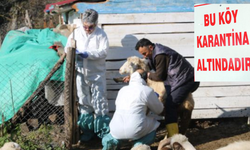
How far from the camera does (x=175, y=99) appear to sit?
18.9 ft

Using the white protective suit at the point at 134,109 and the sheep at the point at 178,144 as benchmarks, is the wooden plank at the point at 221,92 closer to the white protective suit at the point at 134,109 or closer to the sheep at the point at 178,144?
the white protective suit at the point at 134,109

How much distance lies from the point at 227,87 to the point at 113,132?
8.32 feet

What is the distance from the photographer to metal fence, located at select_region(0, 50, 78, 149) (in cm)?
596

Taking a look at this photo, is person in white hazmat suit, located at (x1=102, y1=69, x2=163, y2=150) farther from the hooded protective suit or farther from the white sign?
the white sign

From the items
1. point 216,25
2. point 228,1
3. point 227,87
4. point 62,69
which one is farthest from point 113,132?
point 228,1

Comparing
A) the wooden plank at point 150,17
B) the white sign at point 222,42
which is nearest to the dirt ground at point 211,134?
the wooden plank at point 150,17

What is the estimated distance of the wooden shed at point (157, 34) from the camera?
661 cm

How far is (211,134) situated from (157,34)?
186cm

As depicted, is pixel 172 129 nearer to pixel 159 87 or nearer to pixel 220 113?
pixel 159 87

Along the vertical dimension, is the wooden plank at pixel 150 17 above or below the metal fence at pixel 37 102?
above

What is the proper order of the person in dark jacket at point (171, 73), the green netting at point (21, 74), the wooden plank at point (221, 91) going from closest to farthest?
the person in dark jacket at point (171, 73) < the green netting at point (21, 74) < the wooden plank at point (221, 91)

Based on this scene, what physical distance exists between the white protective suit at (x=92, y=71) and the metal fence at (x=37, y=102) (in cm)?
27

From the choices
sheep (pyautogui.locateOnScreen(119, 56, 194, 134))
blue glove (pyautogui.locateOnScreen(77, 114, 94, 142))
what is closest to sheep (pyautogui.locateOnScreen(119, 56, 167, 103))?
sheep (pyautogui.locateOnScreen(119, 56, 194, 134))

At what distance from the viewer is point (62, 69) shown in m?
6.25
